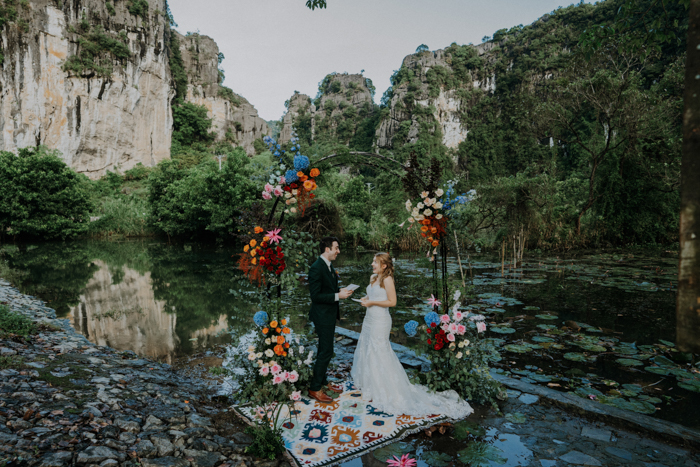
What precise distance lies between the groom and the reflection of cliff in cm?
307

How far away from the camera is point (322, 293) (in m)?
4.14

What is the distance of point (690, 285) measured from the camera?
153 centimetres

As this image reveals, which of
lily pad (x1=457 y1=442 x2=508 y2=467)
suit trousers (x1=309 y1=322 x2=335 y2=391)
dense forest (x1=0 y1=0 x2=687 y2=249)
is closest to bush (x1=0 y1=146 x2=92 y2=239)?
dense forest (x1=0 y1=0 x2=687 y2=249)

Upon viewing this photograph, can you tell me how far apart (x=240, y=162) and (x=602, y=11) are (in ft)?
214

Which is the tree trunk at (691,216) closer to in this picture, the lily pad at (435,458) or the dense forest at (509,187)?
the lily pad at (435,458)

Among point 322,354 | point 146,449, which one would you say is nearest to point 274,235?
point 322,354

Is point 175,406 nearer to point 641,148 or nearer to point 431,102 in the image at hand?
point 641,148

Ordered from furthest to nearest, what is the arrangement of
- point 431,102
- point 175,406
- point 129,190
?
point 431,102 → point 129,190 → point 175,406

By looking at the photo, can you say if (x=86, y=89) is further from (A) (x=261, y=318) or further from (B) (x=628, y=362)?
(B) (x=628, y=362)

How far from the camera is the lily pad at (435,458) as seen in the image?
3108mm

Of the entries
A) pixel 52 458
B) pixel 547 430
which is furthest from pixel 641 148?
pixel 52 458

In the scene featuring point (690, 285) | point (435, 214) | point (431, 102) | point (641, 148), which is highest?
point (431, 102)

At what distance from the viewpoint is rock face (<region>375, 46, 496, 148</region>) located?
72625 mm

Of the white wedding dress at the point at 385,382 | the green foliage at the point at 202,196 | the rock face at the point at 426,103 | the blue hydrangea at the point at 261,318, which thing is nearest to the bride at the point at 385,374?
the white wedding dress at the point at 385,382
